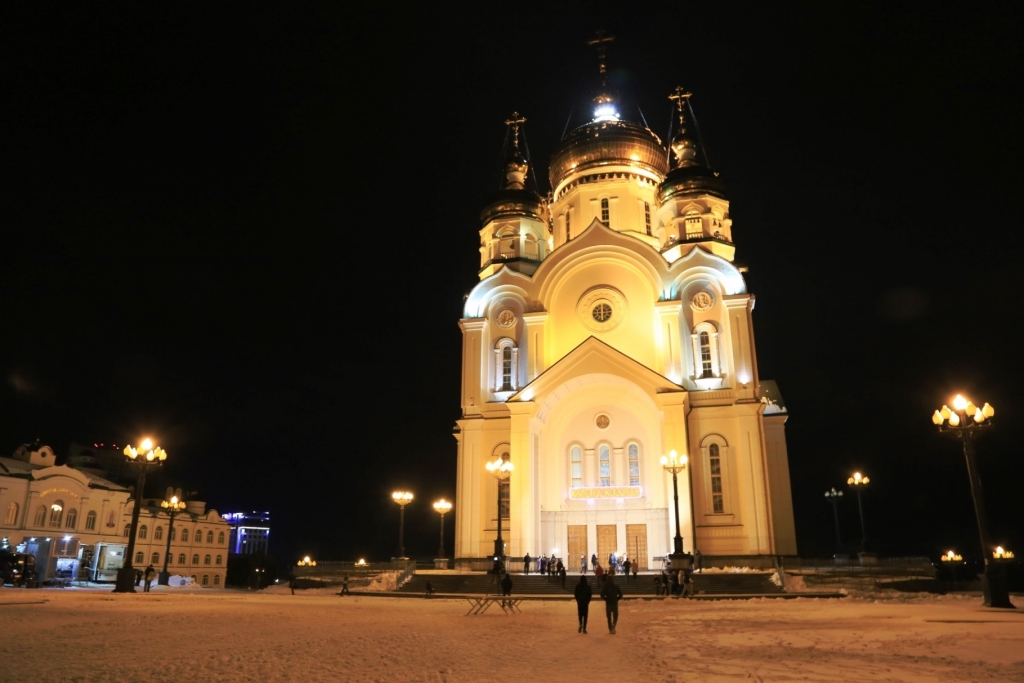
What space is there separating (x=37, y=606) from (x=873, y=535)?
50.3 m

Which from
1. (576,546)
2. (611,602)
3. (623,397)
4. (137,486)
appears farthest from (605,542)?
(611,602)

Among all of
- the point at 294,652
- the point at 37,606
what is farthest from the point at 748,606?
the point at 37,606

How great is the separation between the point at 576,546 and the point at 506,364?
28.1 feet

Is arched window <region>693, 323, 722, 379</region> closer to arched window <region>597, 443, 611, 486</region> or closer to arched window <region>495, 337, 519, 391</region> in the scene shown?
arched window <region>597, 443, 611, 486</region>

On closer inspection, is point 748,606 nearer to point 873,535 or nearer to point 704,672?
point 704,672

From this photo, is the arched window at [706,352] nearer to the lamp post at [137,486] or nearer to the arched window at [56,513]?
the lamp post at [137,486]

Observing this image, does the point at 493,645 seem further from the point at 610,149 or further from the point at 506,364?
the point at 610,149

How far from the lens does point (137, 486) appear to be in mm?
18688

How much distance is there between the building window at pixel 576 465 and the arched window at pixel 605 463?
0.82 m

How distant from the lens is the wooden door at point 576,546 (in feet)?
96.9

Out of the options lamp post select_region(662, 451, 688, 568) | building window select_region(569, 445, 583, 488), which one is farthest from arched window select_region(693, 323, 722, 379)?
lamp post select_region(662, 451, 688, 568)

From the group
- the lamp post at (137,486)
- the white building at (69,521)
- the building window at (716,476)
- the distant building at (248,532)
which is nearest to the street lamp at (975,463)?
the building window at (716,476)

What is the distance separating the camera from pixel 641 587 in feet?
72.9

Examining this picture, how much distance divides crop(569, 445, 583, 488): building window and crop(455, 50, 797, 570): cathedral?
0.20ft
